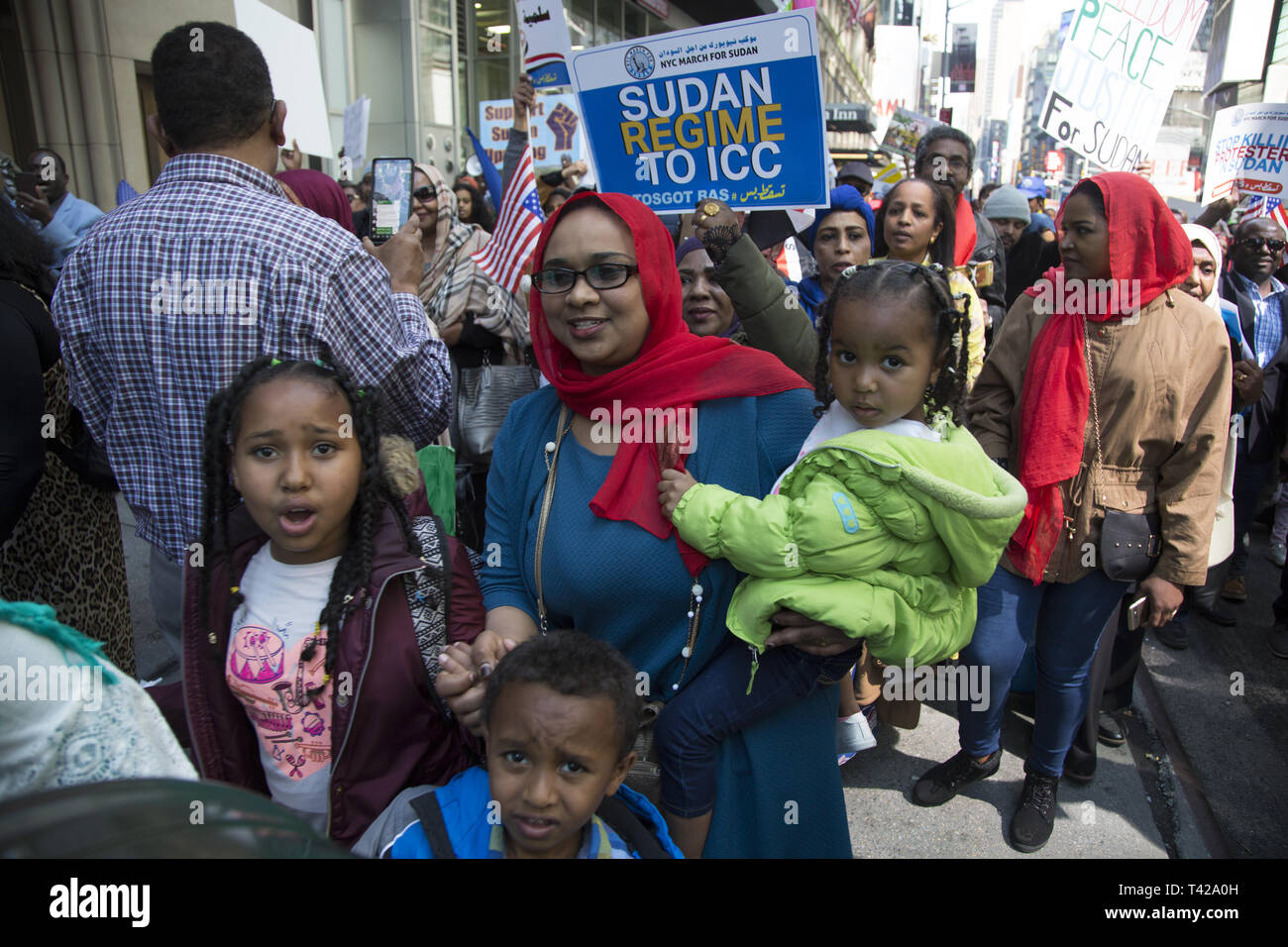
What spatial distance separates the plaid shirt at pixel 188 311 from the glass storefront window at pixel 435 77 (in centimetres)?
1272

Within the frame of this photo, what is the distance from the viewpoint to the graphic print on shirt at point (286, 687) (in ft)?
5.77

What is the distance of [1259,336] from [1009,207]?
2911 millimetres

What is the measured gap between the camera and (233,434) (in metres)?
1.79

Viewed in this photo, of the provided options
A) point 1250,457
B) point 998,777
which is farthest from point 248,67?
point 1250,457

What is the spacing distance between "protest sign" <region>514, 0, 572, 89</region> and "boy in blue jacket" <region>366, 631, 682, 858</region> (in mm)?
3727

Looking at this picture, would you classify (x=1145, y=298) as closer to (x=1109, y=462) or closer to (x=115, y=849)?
(x=1109, y=462)

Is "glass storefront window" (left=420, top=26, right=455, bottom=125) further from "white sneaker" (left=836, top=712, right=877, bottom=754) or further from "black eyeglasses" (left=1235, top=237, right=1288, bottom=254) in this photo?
"white sneaker" (left=836, top=712, right=877, bottom=754)

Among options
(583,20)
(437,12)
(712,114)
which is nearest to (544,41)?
(712,114)

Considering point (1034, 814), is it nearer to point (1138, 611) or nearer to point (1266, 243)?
point (1138, 611)

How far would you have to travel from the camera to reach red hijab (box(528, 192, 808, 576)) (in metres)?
1.87

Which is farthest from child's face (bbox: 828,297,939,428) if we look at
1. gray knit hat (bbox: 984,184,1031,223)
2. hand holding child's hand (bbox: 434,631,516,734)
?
gray knit hat (bbox: 984,184,1031,223)

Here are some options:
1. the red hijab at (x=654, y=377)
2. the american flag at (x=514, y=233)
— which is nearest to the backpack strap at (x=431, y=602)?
the red hijab at (x=654, y=377)

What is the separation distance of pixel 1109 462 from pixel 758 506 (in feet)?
5.42

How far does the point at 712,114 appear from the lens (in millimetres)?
3088
